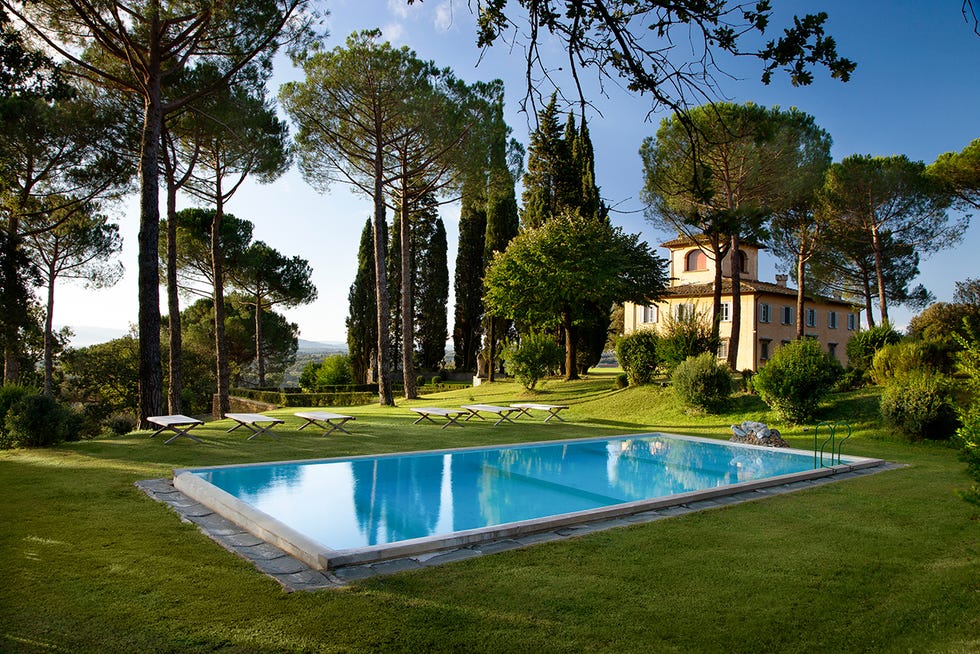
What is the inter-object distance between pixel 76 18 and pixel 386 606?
16.3 metres

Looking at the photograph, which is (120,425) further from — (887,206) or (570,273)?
(887,206)

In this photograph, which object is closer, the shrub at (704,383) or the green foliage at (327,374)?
the shrub at (704,383)

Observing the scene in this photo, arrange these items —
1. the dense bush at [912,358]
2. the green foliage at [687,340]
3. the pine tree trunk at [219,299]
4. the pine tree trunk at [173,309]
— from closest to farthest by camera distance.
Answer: the dense bush at [912,358], the pine tree trunk at [173,309], the green foliage at [687,340], the pine tree trunk at [219,299]

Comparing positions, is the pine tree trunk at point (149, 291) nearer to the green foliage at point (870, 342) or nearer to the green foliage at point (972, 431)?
the green foliage at point (972, 431)

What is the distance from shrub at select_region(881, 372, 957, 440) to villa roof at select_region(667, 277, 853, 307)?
21.0 meters

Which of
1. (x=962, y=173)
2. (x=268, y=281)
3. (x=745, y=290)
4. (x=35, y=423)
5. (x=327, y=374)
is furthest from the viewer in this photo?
(x=268, y=281)

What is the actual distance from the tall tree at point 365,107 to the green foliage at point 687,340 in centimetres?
906

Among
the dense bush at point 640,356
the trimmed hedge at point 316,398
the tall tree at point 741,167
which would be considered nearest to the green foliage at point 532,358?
the dense bush at point 640,356

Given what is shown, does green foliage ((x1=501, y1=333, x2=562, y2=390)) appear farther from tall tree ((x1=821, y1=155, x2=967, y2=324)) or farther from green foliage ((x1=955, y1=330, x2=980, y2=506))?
green foliage ((x1=955, y1=330, x2=980, y2=506))

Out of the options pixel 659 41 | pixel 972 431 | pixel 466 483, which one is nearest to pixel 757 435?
pixel 466 483

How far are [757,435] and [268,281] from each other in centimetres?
2930

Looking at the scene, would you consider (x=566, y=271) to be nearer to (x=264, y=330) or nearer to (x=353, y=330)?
(x=353, y=330)

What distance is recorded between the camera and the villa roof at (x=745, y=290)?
3362cm

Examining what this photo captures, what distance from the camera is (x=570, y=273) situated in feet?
76.8
